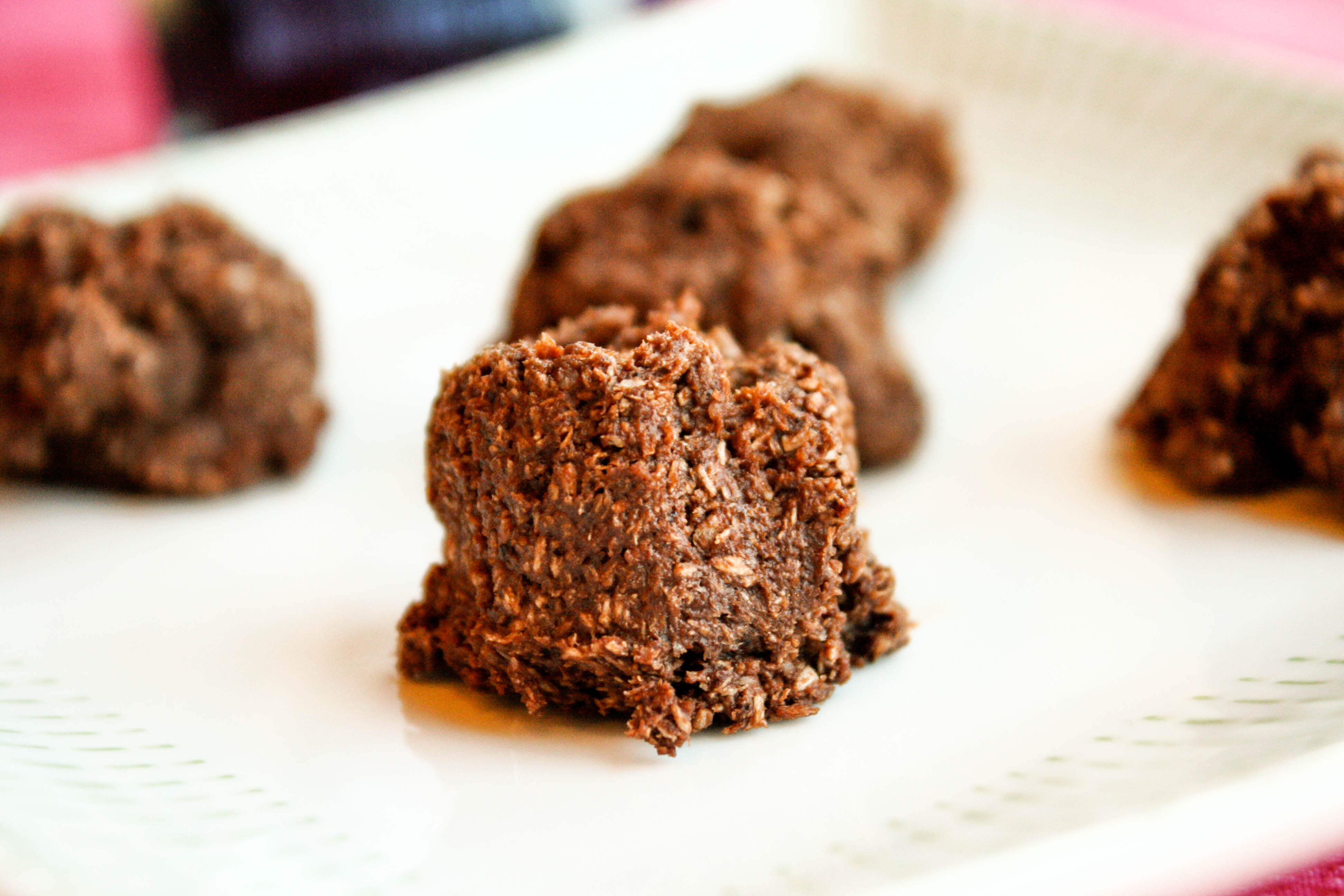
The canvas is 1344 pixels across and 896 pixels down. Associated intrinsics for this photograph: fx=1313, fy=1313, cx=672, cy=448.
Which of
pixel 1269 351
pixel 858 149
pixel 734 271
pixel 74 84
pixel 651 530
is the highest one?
pixel 74 84

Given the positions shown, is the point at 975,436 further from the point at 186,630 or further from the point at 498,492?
the point at 186,630

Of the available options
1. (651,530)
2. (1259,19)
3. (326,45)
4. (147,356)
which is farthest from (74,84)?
(1259,19)

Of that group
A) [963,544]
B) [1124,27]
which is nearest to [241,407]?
[963,544]

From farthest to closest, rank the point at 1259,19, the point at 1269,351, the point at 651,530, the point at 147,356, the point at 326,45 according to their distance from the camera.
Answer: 1. the point at 1259,19
2. the point at 326,45
3. the point at 147,356
4. the point at 1269,351
5. the point at 651,530

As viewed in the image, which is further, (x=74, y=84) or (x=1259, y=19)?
(x=74, y=84)

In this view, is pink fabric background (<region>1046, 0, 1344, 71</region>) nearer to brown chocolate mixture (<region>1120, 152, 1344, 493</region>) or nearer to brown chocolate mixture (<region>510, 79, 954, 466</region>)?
brown chocolate mixture (<region>510, 79, 954, 466</region>)

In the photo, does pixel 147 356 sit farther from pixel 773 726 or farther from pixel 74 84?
pixel 74 84
